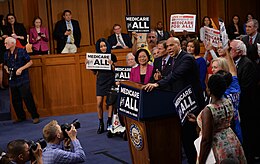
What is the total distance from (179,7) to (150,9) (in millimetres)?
1021

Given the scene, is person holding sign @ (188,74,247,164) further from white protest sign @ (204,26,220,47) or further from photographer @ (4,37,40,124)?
photographer @ (4,37,40,124)

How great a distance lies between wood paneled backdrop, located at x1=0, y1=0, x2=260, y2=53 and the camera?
12.4 meters

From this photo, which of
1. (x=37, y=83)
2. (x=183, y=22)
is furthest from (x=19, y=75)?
(x=183, y=22)

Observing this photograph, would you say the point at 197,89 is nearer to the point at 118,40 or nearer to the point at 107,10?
the point at 118,40

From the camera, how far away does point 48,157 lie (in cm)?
358

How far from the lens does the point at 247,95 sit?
17.0 feet

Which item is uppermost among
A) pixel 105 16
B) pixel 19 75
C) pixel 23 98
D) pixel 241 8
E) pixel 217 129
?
pixel 241 8

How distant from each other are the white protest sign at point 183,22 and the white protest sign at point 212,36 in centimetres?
208

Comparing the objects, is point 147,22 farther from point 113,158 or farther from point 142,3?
point 142,3

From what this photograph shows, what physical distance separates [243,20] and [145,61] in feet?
32.3

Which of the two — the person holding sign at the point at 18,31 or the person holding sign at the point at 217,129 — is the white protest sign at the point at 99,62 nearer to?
the person holding sign at the point at 18,31

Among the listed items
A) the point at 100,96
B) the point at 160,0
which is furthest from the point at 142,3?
the point at 100,96

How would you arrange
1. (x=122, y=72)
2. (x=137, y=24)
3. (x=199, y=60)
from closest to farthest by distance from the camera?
A: (x=199, y=60)
(x=122, y=72)
(x=137, y=24)

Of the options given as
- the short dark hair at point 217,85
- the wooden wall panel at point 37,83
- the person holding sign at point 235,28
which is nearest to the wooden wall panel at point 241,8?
the person holding sign at point 235,28
